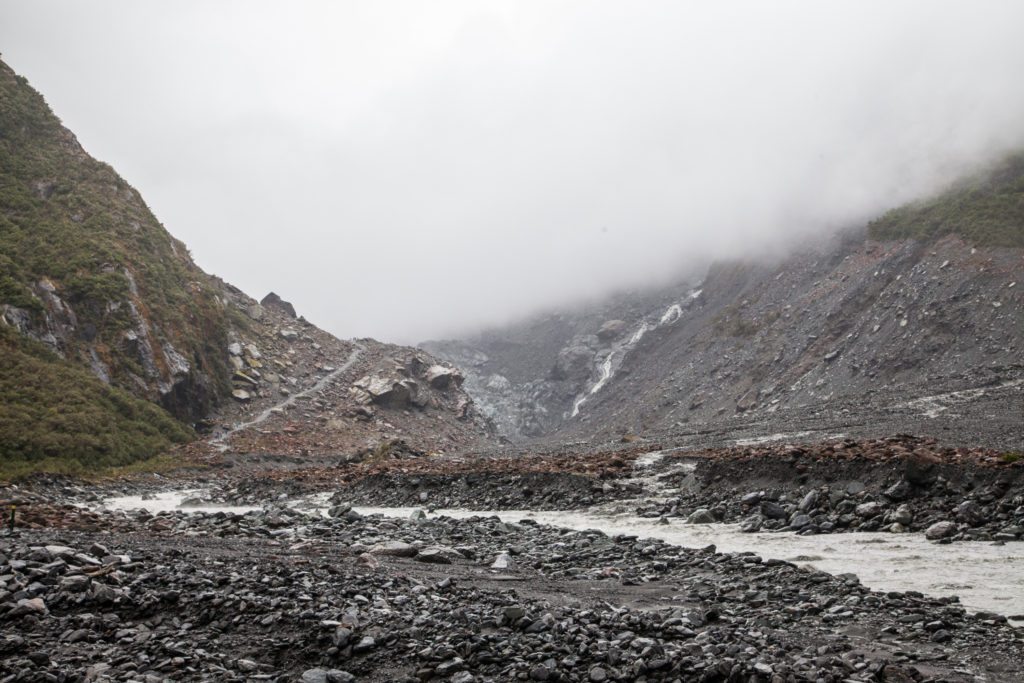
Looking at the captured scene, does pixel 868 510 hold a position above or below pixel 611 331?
below

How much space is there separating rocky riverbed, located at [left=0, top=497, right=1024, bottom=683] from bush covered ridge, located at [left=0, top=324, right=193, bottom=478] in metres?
24.5

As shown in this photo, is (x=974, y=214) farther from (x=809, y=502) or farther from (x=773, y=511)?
(x=773, y=511)

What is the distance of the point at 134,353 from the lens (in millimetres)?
52812

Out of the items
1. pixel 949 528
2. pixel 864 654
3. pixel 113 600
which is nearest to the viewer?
pixel 864 654

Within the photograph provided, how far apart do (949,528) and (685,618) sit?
8933 millimetres

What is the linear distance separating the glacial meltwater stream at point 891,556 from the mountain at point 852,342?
12039 mm

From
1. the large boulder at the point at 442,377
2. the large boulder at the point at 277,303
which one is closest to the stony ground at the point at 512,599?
the large boulder at the point at 442,377

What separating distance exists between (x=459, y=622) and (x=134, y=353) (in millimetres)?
52064

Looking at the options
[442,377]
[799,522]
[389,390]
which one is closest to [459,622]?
[799,522]

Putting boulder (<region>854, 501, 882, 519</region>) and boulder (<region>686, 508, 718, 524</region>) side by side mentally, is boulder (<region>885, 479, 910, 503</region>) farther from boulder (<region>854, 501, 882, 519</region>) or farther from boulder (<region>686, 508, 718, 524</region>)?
boulder (<region>686, 508, 718, 524</region>)

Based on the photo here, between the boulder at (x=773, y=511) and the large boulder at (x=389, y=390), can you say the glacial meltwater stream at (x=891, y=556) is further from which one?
the large boulder at (x=389, y=390)

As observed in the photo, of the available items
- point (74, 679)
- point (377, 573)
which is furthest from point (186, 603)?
point (377, 573)

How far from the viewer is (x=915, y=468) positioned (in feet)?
57.9

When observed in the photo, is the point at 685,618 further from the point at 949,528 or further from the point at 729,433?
the point at 729,433
